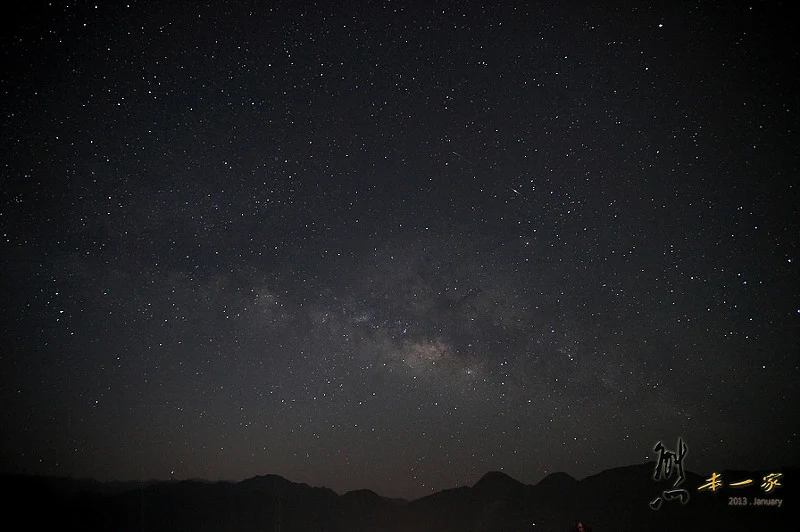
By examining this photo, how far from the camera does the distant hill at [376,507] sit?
76.1 m

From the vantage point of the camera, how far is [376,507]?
12181cm

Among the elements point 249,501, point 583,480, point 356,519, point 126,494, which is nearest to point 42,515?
point 126,494

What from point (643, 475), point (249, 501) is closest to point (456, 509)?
point (643, 475)

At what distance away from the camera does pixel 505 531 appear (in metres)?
96.2

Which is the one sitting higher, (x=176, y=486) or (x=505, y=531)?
(x=176, y=486)

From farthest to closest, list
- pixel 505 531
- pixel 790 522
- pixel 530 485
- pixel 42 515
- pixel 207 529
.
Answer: pixel 530 485, pixel 207 529, pixel 505 531, pixel 42 515, pixel 790 522

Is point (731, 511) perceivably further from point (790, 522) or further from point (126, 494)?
point (126, 494)

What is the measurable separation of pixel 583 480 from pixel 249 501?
77.7 metres

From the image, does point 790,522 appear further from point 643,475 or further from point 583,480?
point 583,480

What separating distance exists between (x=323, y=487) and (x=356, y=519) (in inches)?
732

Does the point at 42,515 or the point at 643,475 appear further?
the point at 643,475

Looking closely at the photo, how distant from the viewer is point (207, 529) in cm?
10456

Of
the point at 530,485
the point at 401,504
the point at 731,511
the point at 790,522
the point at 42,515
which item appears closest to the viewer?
the point at 790,522

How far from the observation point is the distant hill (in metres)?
76.1
